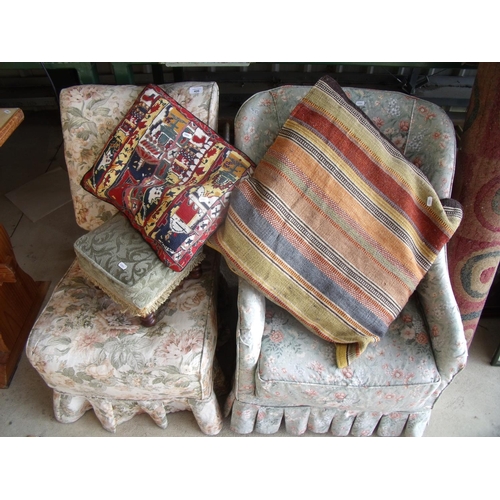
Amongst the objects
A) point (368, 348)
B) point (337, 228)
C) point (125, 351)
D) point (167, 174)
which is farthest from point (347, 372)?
point (167, 174)

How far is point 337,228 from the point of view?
3.97ft

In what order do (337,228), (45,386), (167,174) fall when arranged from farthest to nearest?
(45,386) < (167,174) < (337,228)

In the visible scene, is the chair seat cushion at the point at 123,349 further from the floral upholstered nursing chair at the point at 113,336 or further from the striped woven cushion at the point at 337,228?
the striped woven cushion at the point at 337,228

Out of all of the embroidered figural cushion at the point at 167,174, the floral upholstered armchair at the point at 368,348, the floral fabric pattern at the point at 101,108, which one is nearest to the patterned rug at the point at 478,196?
the floral upholstered armchair at the point at 368,348

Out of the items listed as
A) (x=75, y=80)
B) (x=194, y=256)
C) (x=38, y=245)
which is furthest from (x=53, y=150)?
(x=194, y=256)

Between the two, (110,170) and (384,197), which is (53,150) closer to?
(110,170)

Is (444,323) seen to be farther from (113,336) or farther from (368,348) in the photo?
(113,336)

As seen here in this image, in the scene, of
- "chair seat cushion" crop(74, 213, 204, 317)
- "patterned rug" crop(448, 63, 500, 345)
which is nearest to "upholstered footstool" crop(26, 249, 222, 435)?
"chair seat cushion" crop(74, 213, 204, 317)

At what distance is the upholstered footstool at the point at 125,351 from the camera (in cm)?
126

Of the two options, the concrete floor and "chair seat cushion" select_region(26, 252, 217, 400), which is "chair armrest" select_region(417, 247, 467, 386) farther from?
"chair seat cushion" select_region(26, 252, 217, 400)

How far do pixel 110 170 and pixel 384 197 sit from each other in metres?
0.83

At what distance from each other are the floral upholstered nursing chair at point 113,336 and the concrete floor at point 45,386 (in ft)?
0.21

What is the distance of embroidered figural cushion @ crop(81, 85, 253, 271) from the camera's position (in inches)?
47.7

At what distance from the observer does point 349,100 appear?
1274 millimetres
